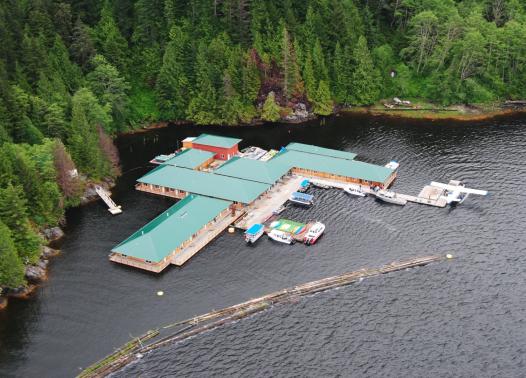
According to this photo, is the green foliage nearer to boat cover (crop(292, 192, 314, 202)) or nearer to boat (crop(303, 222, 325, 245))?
boat cover (crop(292, 192, 314, 202))

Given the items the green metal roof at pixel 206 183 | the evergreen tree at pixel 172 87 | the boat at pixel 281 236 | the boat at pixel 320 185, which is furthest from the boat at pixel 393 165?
the evergreen tree at pixel 172 87

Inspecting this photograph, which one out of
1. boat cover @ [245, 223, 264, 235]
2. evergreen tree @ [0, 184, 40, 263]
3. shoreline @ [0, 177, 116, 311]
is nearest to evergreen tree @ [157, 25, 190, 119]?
shoreline @ [0, 177, 116, 311]

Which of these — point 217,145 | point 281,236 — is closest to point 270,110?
point 217,145

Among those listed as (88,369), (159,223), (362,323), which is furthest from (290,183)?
(88,369)

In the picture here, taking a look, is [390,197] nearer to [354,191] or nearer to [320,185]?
[354,191]

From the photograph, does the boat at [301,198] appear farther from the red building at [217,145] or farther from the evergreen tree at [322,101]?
the evergreen tree at [322,101]
